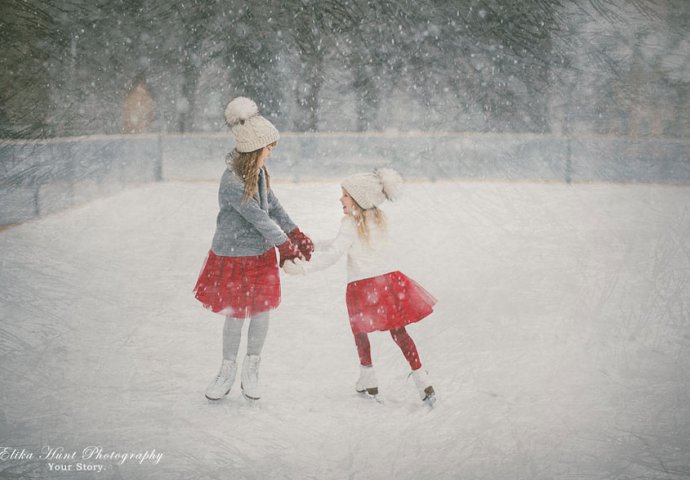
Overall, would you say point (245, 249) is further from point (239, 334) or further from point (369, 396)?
point (369, 396)

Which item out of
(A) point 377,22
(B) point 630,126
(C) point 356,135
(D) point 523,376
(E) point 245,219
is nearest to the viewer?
(E) point 245,219

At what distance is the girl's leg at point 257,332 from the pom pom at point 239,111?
30.0 inches

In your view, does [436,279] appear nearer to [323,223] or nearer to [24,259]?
[323,223]

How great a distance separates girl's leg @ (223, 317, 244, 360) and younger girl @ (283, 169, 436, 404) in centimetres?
34

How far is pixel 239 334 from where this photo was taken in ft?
8.27

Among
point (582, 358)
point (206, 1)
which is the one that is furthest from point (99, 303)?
point (582, 358)

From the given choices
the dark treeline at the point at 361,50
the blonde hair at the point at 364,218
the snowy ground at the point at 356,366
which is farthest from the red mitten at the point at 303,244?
the dark treeline at the point at 361,50

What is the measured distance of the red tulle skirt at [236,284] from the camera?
2.38 metres

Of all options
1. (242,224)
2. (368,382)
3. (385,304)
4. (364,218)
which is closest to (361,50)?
(364,218)

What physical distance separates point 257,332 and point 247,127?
2.65 feet

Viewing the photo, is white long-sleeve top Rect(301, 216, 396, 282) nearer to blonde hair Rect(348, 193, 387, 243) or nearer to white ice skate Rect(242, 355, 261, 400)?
blonde hair Rect(348, 193, 387, 243)

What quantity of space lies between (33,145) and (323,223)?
2493 mm

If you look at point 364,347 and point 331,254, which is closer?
point 331,254

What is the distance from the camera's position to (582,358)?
299 centimetres
